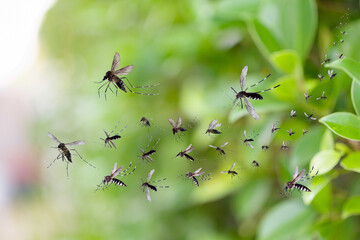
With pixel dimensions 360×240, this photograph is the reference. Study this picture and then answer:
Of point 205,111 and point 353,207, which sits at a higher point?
point 205,111

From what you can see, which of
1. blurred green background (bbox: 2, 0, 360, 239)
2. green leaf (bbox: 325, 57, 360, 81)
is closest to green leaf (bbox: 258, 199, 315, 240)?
blurred green background (bbox: 2, 0, 360, 239)

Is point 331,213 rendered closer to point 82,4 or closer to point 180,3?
point 180,3

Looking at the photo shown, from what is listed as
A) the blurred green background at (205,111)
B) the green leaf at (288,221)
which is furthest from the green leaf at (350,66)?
the green leaf at (288,221)

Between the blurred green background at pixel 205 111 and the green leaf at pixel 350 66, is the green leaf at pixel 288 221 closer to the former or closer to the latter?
the blurred green background at pixel 205 111

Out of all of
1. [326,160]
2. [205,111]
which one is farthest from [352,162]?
[205,111]

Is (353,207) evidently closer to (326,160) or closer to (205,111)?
(326,160)

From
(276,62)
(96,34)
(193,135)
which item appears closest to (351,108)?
(276,62)

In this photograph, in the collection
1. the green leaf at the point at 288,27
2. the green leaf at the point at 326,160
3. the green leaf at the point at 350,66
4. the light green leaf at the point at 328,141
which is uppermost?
the green leaf at the point at 288,27
